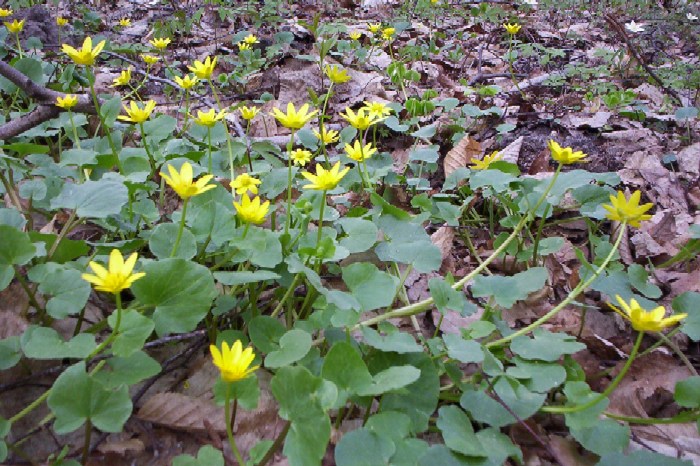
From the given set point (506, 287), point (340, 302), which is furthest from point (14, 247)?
point (506, 287)

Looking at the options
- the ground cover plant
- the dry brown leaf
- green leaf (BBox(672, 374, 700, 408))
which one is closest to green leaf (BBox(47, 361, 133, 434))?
the ground cover plant

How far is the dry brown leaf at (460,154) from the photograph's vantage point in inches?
88.9

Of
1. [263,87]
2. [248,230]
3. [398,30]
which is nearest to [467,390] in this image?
[248,230]

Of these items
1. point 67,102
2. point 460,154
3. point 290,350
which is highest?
point 67,102

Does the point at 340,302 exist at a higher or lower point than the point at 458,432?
higher

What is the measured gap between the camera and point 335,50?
3.82 m

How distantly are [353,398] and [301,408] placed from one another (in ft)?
0.58

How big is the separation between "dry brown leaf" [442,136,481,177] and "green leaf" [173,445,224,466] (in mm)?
1629

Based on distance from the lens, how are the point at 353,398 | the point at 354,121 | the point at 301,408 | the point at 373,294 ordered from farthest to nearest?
the point at 354,121, the point at 373,294, the point at 353,398, the point at 301,408

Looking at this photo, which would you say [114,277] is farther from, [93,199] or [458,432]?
[458,432]

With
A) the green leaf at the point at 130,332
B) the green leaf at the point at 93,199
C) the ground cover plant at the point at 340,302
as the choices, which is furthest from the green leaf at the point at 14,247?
the green leaf at the point at 130,332

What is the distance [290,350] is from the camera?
1026 millimetres

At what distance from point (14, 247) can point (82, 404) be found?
0.40 metres

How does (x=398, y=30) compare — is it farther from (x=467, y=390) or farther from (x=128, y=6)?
(x=467, y=390)
